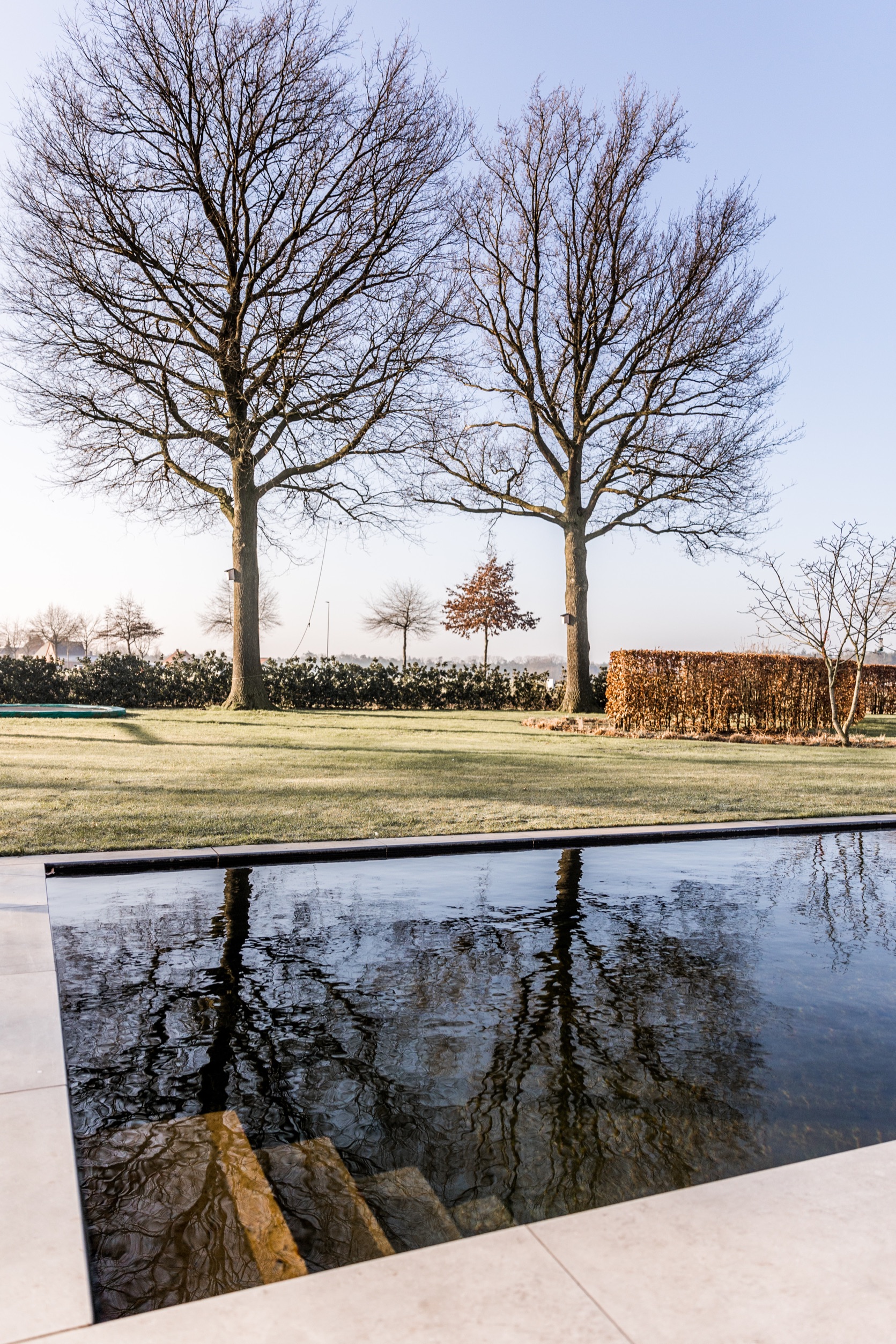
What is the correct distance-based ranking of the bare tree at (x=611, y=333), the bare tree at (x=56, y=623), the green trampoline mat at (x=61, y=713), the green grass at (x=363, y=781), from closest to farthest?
the green grass at (x=363, y=781) < the green trampoline mat at (x=61, y=713) < the bare tree at (x=611, y=333) < the bare tree at (x=56, y=623)

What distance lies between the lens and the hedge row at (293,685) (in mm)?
22516

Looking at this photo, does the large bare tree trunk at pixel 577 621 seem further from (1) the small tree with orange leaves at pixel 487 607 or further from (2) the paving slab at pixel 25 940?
(1) the small tree with orange leaves at pixel 487 607

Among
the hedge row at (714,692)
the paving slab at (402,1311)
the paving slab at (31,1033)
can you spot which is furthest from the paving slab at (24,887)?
the hedge row at (714,692)

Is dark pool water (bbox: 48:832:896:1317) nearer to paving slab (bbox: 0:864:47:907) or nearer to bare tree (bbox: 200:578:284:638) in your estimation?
paving slab (bbox: 0:864:47:907)

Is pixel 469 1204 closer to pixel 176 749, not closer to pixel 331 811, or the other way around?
pixel 331 811

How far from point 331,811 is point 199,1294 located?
5.96 metres

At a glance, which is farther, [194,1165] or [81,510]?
[81,510]

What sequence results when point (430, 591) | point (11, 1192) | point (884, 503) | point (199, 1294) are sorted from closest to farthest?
point (199, 1294)
point (11, 1192)
point (884, 503)
point (430, 591)

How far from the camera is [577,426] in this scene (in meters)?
22.1

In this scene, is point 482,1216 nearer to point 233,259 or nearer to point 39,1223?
point 39,1223

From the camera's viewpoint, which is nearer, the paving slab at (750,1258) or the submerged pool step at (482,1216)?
the paving slab at (750,1258)

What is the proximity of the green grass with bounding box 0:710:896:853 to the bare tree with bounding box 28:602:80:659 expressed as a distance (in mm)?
36848

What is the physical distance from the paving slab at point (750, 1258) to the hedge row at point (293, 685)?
1922 cm

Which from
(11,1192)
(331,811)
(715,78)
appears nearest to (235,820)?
(331,811)
